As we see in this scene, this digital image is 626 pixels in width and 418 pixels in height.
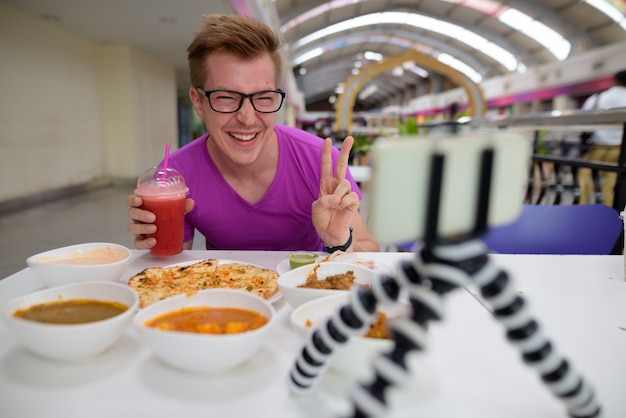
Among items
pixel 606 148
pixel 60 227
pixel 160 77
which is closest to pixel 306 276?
pixel 60 227

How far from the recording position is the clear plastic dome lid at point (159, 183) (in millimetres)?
1391

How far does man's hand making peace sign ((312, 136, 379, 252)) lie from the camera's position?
4.48 feet

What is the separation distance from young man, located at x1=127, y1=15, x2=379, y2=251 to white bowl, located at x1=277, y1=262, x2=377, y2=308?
0.27m

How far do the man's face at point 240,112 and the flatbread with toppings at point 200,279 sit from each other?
52cm

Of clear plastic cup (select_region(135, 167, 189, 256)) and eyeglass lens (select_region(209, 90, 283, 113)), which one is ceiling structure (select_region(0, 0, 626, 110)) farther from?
clear plastic cup (select_region(135, 167, 189, 256))

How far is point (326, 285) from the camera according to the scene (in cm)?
106

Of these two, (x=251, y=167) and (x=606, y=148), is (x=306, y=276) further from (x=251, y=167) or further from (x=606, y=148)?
(x=606, y=148)

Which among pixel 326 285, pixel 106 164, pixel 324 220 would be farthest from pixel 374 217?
pixel 106 164

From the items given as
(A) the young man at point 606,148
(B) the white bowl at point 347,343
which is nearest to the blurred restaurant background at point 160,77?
(A) the young man at point 606,148

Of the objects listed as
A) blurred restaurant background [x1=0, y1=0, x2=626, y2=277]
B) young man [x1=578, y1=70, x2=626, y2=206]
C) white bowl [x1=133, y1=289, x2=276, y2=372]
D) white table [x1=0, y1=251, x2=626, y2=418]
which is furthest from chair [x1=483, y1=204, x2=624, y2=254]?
young man [x1=578, y1=70, x2=626, y2=206]

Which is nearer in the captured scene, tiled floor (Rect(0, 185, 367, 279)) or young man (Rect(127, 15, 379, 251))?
young man (Rect(127, 15, 379, 251))

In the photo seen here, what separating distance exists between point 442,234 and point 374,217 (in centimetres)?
8

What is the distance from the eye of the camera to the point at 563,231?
1929 mm

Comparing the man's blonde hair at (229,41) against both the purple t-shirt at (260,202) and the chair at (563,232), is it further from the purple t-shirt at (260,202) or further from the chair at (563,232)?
the chair at (563,232)
